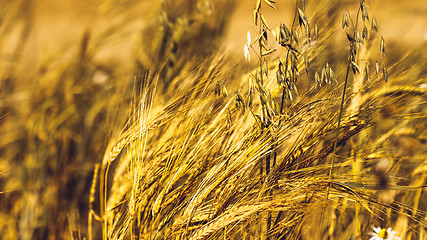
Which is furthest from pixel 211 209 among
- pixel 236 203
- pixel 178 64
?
pixel 178 64

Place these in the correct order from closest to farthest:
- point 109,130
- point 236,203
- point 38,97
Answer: point 236,203 < point 109,130 < point 38,97

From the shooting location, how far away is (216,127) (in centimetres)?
94

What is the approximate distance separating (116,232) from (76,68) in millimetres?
463

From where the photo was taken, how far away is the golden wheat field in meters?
0.86

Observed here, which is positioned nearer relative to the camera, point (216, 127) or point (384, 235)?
point (216, 127)

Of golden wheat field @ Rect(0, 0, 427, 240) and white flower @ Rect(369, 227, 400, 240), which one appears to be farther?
white flower @ Rect(369, 227, 400, 240)

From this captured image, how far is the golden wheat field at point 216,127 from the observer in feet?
2.83

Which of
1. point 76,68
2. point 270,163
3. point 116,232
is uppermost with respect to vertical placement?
point 76,68

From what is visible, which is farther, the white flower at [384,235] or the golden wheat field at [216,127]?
the white flower at [384,235]

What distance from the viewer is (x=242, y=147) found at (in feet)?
2.88

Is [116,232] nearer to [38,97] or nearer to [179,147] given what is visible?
[179,147]

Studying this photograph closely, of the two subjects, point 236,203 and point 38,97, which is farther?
point 38,97

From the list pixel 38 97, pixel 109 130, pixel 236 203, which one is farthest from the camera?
pixel 38 97

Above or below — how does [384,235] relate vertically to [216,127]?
below
